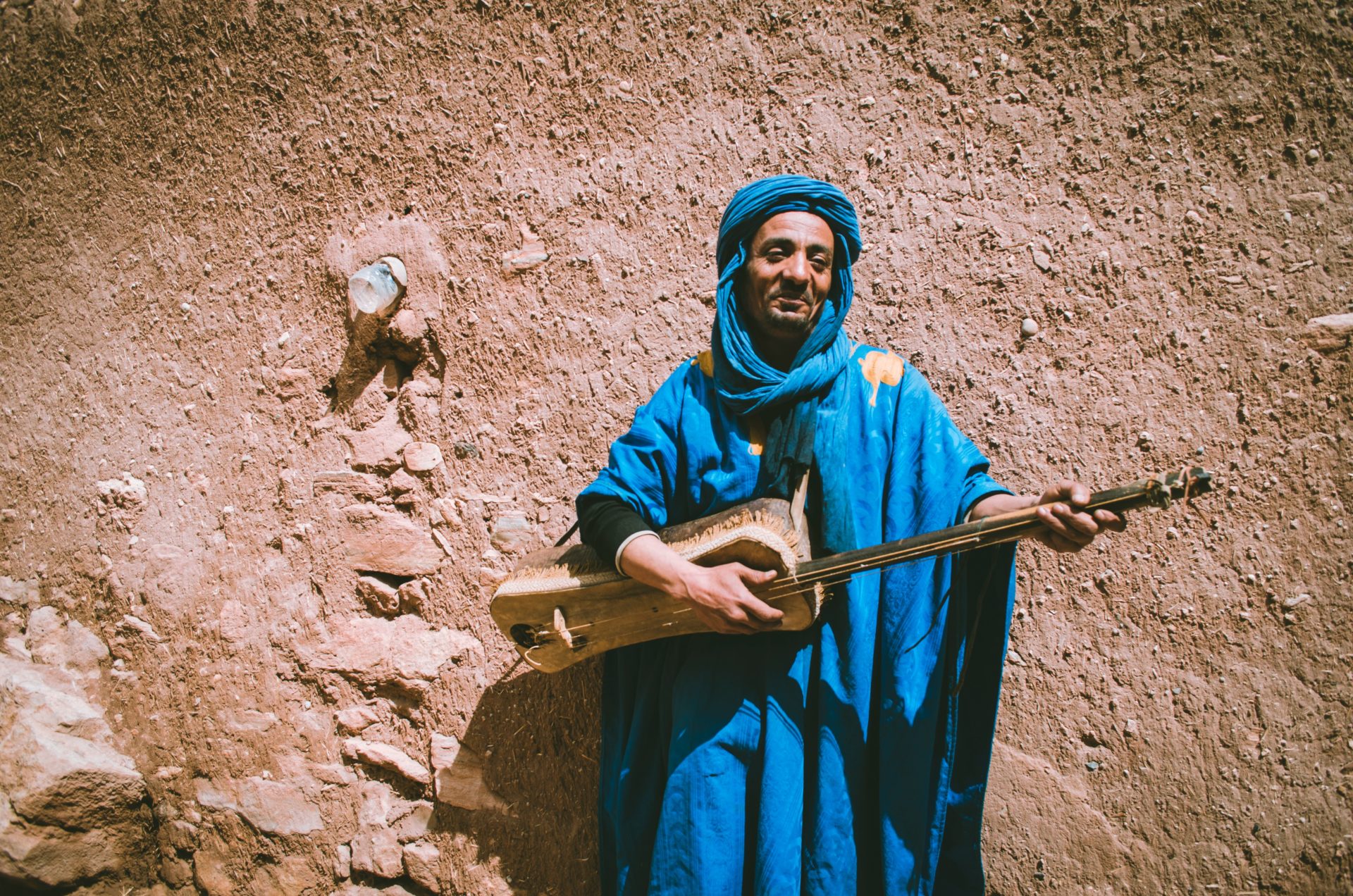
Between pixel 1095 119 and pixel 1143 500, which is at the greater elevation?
pixel 1095 119

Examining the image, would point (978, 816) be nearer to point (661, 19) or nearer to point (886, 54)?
point (886, 54)

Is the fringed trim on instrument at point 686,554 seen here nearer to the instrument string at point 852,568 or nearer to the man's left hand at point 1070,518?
the instrument string at point 852,568

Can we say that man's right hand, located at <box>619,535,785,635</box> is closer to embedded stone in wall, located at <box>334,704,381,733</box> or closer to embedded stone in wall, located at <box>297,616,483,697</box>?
embedded stone in wall, located at <box>297,616,483,697</box>

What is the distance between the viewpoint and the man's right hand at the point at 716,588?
1381 mm

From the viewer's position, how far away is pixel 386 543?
2160mm

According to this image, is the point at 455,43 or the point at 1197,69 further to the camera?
the point at 455,43

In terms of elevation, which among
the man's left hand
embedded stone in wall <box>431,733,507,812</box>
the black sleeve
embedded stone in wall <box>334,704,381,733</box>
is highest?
the man's left hand

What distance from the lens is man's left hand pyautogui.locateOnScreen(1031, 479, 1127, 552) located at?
3.94 ft

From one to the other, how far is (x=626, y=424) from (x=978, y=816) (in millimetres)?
1139

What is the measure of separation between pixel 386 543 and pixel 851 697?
1333mm

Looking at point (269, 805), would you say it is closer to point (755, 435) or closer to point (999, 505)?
point (755, 435)

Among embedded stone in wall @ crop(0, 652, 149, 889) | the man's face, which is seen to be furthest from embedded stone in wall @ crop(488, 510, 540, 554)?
embedded stone in wall @ crop(0, 652, 149, 889)

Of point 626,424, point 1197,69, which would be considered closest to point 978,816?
point 626,424

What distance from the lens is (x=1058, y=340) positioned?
1736 mm
